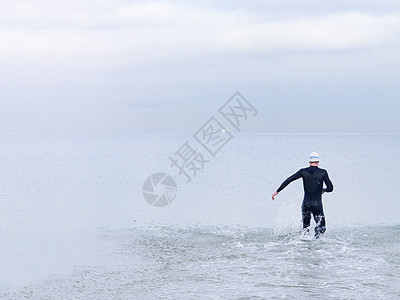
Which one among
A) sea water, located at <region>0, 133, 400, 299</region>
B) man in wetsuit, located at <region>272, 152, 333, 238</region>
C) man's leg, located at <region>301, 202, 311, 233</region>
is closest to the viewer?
sea water, located at <region>0, 133, 400, 299</region>

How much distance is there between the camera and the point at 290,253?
14281mm

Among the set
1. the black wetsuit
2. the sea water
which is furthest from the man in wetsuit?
the sea water

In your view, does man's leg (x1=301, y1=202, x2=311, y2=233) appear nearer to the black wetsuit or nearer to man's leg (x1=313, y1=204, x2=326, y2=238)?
the black wetsuit

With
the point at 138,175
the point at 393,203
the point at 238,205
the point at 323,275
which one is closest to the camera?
the point at 323,275

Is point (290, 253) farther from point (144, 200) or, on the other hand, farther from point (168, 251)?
point (144, 200)

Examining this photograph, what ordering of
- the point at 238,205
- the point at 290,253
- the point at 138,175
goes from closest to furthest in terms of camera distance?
1. the point at 290,253
2. the point at 238,205
3. the point at 138,175

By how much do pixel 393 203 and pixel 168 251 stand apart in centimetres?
1858

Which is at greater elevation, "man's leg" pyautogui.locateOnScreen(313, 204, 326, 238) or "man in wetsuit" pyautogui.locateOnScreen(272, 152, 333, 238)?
"man in wetsuit" pyautogui.locateOnScreen(272, 152, 333, 238)

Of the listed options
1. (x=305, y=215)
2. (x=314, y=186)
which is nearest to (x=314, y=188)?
(x=314, y=186)

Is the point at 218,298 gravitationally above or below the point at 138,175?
below

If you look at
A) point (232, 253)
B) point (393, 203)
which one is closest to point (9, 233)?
point (232, 253)

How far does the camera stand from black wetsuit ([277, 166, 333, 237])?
51.6ft

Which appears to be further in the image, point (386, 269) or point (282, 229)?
point (282, 229)

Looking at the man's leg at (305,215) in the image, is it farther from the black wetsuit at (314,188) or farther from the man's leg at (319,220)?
the man's leg at (319,220)
